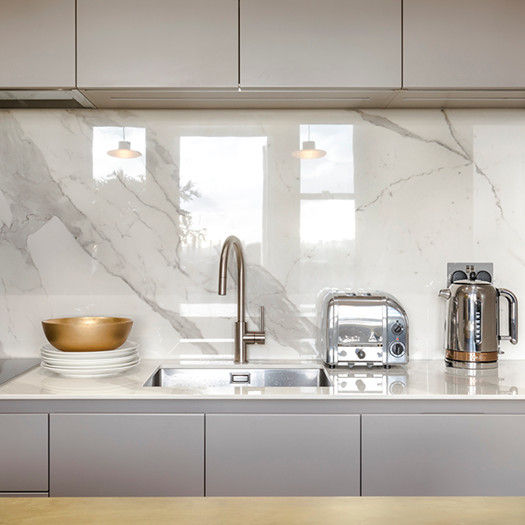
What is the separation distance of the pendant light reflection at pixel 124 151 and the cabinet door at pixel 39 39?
0.40 meters

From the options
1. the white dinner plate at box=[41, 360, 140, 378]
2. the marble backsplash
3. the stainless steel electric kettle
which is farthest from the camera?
the marble backsplash

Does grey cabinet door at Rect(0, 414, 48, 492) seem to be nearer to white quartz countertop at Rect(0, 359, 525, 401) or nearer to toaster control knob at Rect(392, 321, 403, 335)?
white quartz countertop at Rect(0, 359, 525, 401)

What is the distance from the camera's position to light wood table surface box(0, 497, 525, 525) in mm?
681

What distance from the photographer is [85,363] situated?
1.79m

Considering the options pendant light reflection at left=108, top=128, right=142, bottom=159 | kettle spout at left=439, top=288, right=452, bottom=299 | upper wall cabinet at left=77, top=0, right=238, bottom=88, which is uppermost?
upper wall cabinet at left=77, top=0, right=238, bottom=88

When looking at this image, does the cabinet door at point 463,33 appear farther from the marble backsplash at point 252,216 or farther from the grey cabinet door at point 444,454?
the grey cabinet door at point 444,454

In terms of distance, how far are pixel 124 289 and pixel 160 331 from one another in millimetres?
215

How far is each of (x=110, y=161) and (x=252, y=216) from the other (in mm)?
593

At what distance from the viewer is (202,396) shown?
1570 millimetres

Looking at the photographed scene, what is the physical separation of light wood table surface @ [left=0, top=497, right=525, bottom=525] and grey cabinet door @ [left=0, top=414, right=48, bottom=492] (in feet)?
2.84

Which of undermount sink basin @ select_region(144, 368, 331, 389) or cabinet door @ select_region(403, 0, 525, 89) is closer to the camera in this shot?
cabinet door @ select_region(403, 0, 525, 89)

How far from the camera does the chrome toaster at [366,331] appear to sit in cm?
192

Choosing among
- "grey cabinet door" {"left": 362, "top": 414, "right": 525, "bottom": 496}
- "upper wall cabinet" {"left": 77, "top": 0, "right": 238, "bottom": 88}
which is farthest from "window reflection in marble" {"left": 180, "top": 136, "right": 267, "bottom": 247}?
"grey cabinet door" {"left": 362, "top": 414, "right": 525, "bottom": 496}

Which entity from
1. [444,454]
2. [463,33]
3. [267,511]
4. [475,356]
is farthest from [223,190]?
[267,511]
